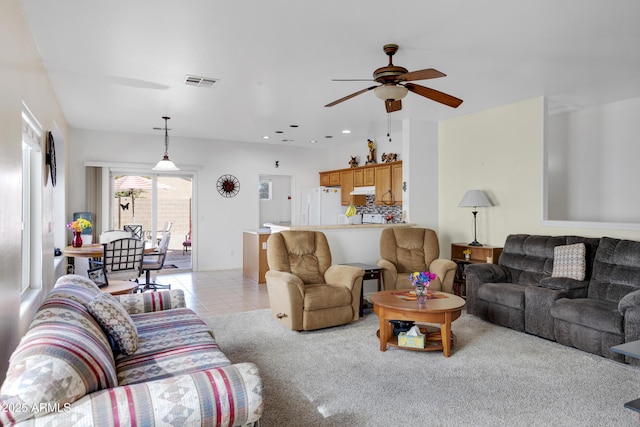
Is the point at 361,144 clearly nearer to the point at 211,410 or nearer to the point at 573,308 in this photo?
the point at 573,308

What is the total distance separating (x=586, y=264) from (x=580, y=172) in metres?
2.06

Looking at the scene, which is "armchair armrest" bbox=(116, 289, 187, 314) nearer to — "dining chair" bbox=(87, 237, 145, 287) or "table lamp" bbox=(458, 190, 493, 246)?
"dining chair" bbox=(87, 237, 145, 287)

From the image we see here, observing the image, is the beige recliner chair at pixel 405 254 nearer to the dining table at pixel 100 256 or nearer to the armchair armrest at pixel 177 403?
the dining table at pixel 100 256

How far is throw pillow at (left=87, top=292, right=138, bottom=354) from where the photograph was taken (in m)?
2.27

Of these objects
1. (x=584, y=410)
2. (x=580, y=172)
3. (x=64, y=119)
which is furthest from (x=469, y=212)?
(x=64, y=119)

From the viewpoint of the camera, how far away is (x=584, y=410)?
2.57m

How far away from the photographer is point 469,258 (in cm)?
573

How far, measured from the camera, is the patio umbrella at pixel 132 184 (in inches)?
301

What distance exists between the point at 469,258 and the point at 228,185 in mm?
4876

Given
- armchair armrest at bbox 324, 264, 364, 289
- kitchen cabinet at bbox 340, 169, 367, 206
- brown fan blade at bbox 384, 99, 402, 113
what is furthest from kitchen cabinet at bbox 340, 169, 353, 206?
brown fan blade at bbox 384, 99, 402, 113

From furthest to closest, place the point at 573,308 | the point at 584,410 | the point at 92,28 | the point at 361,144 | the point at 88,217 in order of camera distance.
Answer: the point at 361,144 < the point at 88,217 < the point at 573,308 < the point at 92,28 < the point at 584,410

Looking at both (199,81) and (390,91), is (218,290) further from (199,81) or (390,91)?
(390,91)

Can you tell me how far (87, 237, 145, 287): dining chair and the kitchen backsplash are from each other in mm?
4449

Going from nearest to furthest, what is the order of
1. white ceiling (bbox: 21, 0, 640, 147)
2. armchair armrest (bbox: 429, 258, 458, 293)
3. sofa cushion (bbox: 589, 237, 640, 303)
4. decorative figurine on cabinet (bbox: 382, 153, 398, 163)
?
white ceiling (bbox: 21, 0, 640, 147) < sofa cushion (bbox: 589, 237, 640, 303) < armchair armrest (bbox: 429, 258, 458, 293) < decorative figurine on cabinet (bbox: 382, 153, 398, 163)
